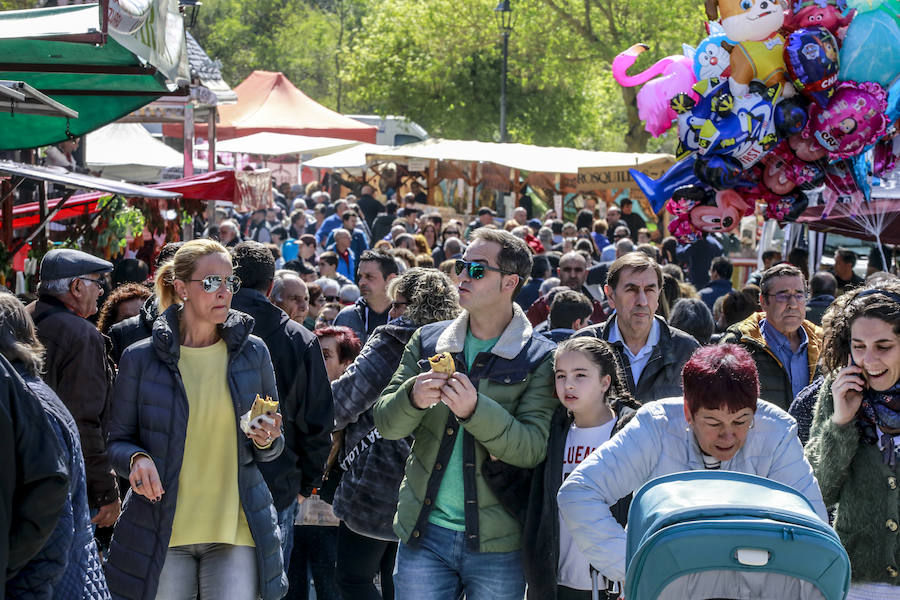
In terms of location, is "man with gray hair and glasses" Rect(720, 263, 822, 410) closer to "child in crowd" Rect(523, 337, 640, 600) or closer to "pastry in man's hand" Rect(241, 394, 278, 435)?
"child in crowd" Rect(523, 337, 640, 600)

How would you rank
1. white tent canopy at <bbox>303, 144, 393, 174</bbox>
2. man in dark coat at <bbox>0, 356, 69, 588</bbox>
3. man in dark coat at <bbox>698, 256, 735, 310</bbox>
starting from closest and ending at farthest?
man in dark coat at <bbox>0, 356, 69, 588</bbox>, man in dark coat at <bbox>698, 256, 735, 310</bbox>, white tent canopy at <bbox>303, 144, 393, 174</bbox>

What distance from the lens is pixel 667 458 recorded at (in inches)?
129

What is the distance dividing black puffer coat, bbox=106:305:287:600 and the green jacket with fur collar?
0.52 meters

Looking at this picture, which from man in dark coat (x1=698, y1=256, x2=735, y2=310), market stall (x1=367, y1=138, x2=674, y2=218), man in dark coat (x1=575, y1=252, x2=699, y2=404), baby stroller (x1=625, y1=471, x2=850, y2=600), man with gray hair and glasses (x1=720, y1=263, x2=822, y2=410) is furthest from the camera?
market stall (x1=367, y1=138, x2=674, y2=218)

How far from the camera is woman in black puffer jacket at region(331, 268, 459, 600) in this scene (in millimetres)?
5000

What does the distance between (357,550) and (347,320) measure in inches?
91.4

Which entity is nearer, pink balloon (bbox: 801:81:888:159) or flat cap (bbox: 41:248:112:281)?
flat cap (bbox: 41:248:112:281)

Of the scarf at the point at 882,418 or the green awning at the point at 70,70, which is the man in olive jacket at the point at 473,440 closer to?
the scarf at the point at 882,418

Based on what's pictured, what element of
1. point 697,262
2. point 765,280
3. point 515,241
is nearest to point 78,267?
point 515,241

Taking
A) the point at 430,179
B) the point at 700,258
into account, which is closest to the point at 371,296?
the point at 700,258

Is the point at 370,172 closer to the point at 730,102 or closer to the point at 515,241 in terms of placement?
the point at 730,102

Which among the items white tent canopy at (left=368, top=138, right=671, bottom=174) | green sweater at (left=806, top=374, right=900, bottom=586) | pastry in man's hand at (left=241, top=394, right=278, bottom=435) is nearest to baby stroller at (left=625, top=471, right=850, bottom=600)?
green sweater at (left=806, top=374, right=900, bottom=586)

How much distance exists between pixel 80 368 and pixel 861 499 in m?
3.54

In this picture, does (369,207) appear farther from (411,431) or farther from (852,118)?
(411,431)
